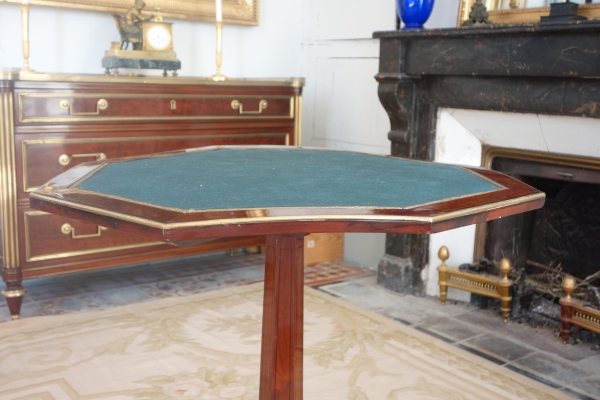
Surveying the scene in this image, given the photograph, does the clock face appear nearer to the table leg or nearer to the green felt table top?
the green felt table top

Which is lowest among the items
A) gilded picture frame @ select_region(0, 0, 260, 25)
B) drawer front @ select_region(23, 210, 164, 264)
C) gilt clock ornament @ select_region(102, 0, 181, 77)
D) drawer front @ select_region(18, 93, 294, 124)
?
drawer front @ select_region(23, 210, 164, 264)

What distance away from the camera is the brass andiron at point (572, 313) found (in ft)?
9.86

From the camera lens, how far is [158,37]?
380 cm

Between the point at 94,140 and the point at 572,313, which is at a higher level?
the point at 94,140

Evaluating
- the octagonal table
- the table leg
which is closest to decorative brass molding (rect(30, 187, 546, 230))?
the octagonal table

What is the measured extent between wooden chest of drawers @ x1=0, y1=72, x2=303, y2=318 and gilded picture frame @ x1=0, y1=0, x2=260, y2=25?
0.58 m

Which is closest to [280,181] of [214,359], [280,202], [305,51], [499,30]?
[280,202]

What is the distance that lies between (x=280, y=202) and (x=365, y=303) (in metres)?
2.32

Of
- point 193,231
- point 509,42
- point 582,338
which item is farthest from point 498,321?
point 193,231

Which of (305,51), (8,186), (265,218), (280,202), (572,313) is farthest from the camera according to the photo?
(305,51)

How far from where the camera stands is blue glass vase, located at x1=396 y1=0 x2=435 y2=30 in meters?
3.54

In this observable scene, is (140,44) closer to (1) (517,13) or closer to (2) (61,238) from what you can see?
(2) (61,238)

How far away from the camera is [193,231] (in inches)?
50.9

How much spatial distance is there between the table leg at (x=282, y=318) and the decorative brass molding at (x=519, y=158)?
193 centimetres
